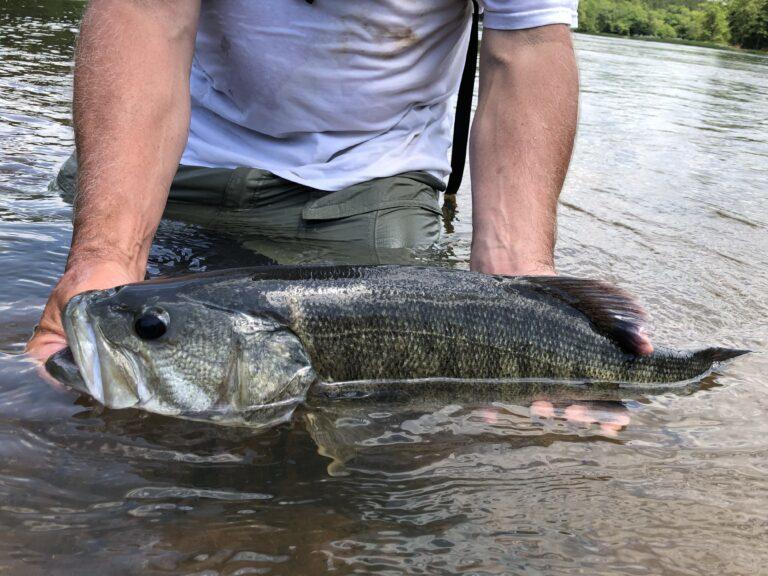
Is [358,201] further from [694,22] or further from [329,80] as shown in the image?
[694,22]

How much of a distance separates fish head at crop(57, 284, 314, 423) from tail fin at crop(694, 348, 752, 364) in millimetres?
1769

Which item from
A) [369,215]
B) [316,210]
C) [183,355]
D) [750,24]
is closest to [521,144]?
[369,215]

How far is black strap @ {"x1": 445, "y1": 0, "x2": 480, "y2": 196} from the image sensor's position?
430 cm

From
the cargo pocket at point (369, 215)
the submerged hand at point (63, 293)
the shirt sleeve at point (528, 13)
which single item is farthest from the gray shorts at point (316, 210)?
the submerged hand at point (63, 293)

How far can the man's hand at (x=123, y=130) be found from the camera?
277cm

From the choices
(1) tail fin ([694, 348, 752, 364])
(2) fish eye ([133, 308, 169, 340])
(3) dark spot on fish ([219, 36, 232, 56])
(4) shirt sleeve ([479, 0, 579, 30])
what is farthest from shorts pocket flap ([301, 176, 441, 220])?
(2) fish eye ([133, 308, 169, 340])

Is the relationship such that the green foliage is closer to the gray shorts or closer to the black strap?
the black strap

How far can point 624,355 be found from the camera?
296cm

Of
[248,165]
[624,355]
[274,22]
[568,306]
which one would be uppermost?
[274,22]

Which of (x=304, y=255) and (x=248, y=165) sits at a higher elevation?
(x=248, y=165)

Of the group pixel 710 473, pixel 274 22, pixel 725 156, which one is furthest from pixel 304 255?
pixel 725 156

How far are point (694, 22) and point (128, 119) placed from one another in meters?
120

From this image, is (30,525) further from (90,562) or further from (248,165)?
(248,165)

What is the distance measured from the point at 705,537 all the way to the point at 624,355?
0.81m
